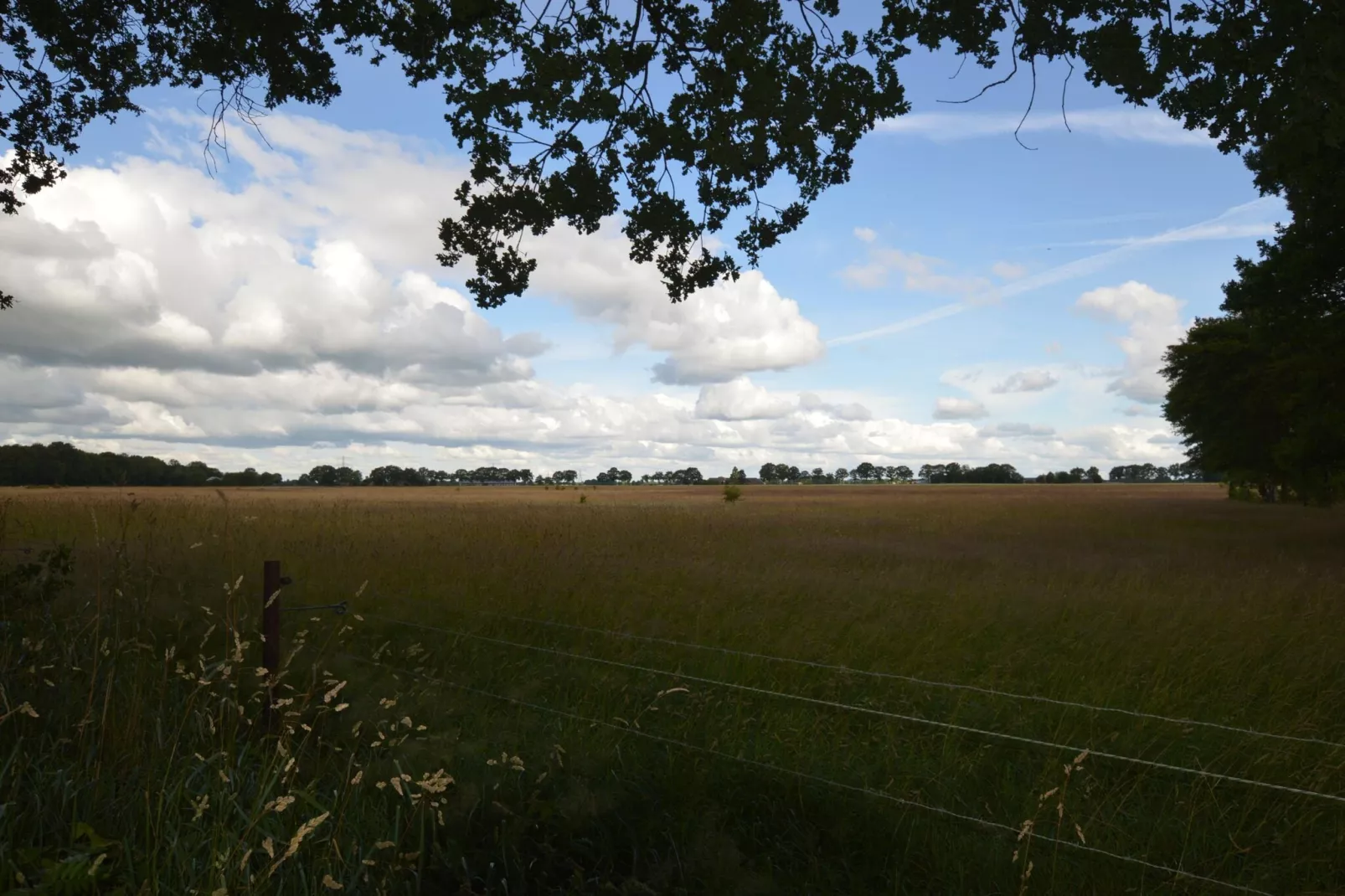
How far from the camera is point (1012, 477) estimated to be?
14950 cm

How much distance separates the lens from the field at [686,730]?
348cm

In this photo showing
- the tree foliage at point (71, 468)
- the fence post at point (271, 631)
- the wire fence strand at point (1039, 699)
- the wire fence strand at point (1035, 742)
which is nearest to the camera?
the wire fence strand at point (1035, 742)

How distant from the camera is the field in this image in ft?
11.4

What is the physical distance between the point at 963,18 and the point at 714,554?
344 inches

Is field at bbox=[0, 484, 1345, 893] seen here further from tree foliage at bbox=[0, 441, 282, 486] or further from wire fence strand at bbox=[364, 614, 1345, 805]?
tree foliage at bbox=[0, 441, 282, 486]

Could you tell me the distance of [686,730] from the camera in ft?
17.0

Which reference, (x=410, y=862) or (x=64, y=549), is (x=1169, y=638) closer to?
(x=410, y=862)

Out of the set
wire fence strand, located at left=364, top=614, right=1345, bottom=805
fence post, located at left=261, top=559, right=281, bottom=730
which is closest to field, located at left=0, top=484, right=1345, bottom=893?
wire fence strand, located at left=364, top=614, right=1345, bottom=805

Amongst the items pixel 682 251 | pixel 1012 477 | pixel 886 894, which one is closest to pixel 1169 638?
pixel 886 894

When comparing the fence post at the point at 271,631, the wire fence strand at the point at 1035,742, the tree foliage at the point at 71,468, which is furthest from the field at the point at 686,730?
the tree foliage at the point at 71,468

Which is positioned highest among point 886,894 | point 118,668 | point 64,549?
point 64,549

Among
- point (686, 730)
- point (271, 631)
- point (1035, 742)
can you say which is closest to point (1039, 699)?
point (1035, 742)

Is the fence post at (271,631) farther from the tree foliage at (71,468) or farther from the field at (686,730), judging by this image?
the tree foliage at (71,468)

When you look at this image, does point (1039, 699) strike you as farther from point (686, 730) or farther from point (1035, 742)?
point (686, 730)
